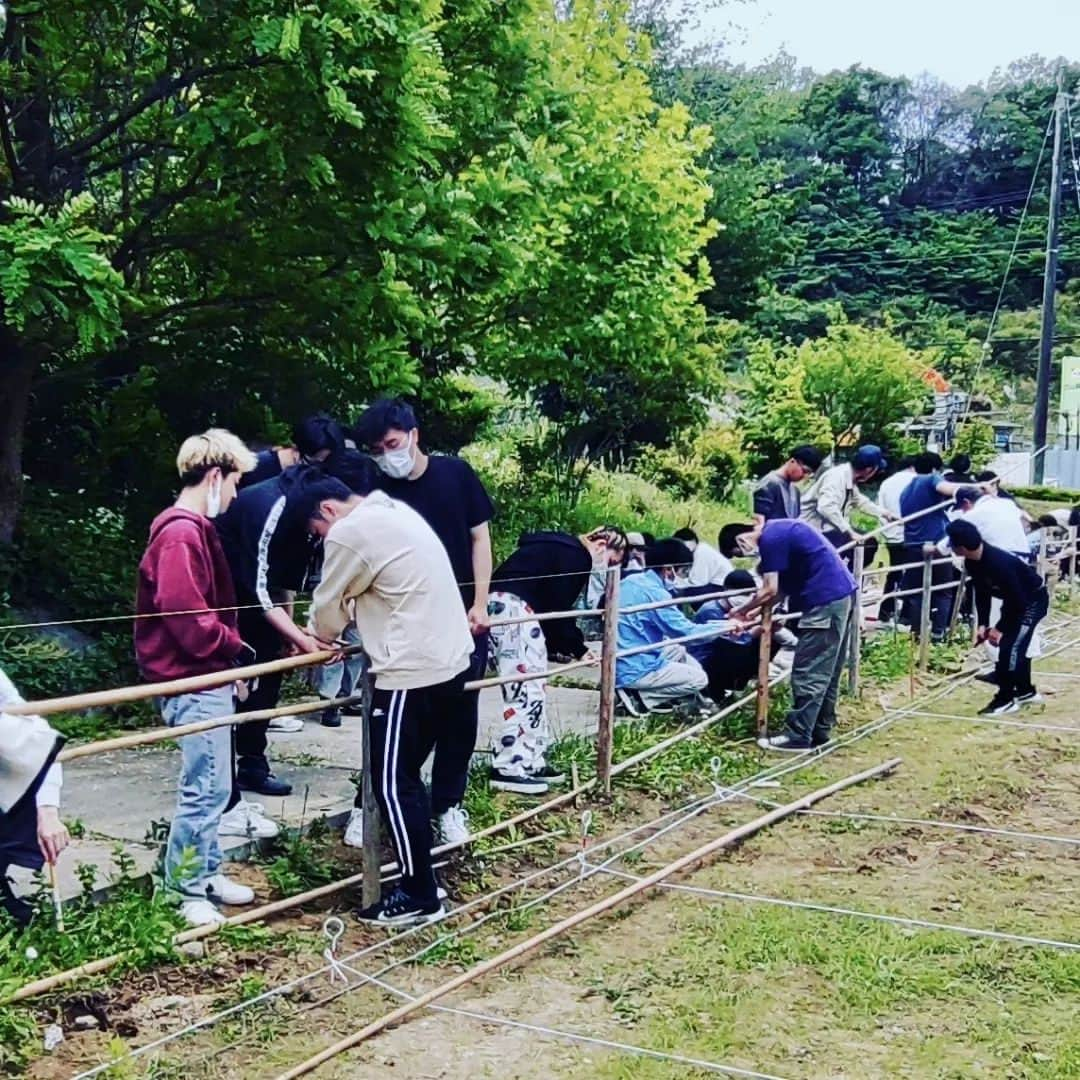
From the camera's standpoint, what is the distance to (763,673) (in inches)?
273

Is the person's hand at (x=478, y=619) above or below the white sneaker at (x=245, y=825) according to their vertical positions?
above

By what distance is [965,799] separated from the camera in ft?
20.1

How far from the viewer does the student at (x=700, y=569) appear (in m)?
7.96

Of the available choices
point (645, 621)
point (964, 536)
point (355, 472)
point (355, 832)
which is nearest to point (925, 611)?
point (964, 536)

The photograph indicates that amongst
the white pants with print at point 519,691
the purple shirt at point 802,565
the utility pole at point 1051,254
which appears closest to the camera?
the white pants with print at point 519,691

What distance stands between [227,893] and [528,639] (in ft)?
6.23

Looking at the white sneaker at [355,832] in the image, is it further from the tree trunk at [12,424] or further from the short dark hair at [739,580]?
the short dark hair at [739,580]

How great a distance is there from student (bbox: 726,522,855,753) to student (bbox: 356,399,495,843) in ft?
7.78

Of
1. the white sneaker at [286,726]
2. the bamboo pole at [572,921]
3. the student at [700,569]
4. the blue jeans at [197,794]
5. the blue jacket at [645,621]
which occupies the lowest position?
the bamboo pole at [572,921]

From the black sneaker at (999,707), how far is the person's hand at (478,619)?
4.47m

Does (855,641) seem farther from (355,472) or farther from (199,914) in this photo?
(199,914)

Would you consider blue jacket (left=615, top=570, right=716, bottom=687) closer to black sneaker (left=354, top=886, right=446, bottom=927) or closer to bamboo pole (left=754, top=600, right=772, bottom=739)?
bamboo pole (left=754, top=600, right=772, bottom=739)

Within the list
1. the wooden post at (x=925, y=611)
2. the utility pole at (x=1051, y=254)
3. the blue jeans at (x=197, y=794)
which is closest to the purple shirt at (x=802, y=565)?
the wooden post at (x=925, y=611)

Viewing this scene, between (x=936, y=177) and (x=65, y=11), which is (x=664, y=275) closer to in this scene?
(x=65, y=11)
